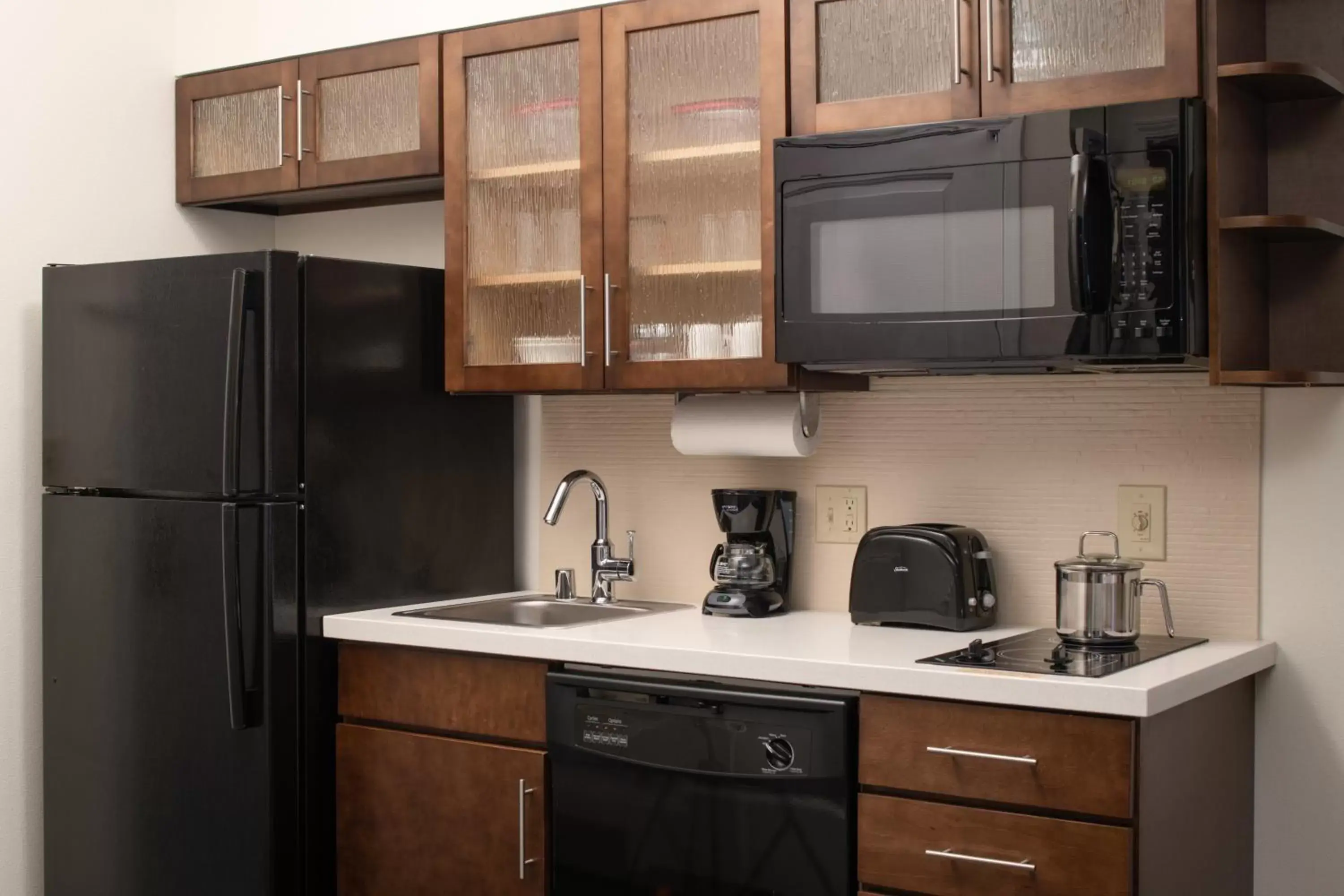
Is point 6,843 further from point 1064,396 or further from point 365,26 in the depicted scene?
point 1064,396

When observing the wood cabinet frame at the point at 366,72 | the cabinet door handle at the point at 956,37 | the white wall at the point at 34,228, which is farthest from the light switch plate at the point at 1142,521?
the white wall at the point at 34,228

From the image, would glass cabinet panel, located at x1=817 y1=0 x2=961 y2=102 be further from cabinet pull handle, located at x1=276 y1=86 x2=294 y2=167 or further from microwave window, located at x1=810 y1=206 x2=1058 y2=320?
cabinet pull handle, located at x1=276 y1=86 x2=294 y2=167

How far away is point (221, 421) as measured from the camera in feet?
8.84

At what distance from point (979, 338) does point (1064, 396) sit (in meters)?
0.40

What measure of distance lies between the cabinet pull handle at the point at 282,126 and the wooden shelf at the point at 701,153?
2.86 ft

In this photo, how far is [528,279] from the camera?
2818 mm

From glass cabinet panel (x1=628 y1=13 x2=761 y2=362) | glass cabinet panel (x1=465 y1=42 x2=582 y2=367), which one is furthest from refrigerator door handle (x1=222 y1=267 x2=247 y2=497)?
glass cabinet panel (x1=628 y1=13 x2=761 y2=362)

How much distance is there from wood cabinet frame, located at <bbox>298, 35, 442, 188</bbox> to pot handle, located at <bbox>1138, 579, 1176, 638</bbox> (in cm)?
157

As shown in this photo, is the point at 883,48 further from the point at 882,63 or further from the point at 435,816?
the point at 435,816

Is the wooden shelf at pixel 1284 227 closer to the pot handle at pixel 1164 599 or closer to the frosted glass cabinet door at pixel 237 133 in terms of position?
the pot handle at pixel 1164 599

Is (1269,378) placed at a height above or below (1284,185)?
below

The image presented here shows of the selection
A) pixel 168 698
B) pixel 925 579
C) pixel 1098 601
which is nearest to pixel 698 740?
pixel 925 579

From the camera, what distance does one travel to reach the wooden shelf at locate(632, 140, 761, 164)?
8.38ft

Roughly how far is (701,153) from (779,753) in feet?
3.56
